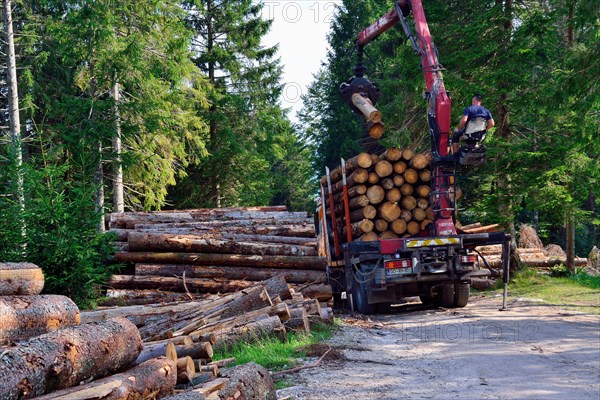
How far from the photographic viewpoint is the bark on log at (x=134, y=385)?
449 centimetres

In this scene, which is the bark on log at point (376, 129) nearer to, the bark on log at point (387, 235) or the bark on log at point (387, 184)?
the bark on log at point (387, 184)

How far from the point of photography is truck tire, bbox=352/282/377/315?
1285 cm

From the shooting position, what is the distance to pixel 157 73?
71.7 ft

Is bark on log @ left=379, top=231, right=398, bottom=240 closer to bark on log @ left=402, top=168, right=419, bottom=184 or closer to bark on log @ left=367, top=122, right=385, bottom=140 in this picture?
bark on log @ left=402, top=168, right=419, bottom=184

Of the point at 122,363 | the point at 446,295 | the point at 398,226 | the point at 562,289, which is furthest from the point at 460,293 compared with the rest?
the point at 122,363

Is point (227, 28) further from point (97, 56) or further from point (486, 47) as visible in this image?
point (486, 47)

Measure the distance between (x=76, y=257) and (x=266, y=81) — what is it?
25.2 m

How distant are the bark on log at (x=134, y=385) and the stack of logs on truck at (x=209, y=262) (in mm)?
7019

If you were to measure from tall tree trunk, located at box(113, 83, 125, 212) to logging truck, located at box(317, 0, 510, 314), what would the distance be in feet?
32.3

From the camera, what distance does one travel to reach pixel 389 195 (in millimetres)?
13141

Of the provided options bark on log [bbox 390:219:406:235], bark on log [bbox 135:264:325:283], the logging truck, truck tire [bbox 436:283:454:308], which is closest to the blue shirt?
the logging truck

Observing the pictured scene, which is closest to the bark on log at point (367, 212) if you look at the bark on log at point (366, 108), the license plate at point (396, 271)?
the license plate at point (396, 271)

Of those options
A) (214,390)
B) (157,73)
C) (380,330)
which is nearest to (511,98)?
(380,330)

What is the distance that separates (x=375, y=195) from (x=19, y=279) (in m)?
8.16
